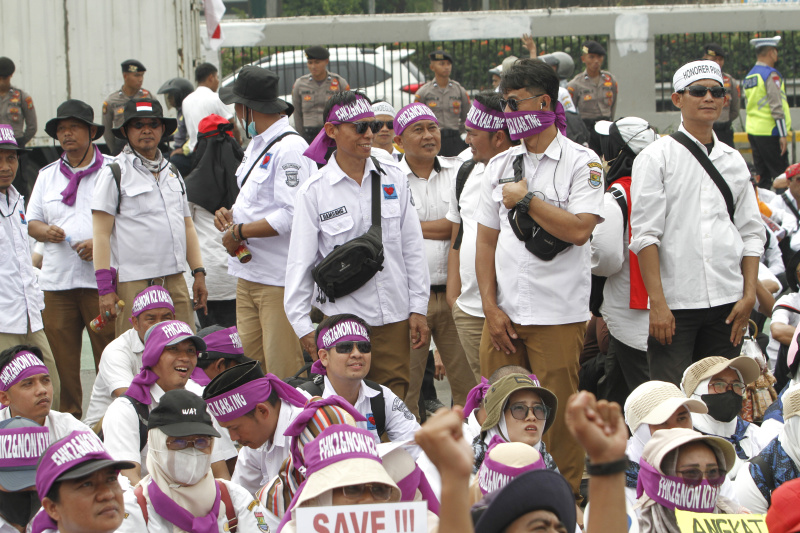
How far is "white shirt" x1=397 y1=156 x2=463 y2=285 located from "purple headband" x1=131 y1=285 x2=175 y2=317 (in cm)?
167

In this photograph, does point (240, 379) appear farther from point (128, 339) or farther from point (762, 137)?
point (762, 137)

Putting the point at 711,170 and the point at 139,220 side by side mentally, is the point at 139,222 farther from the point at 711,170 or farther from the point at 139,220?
the point at 711,170

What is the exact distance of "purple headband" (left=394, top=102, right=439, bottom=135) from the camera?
21.9 feet

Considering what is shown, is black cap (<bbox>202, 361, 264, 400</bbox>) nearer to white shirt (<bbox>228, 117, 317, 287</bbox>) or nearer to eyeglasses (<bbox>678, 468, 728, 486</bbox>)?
white shirt (<bbox>228, 117, 317, 287</bbox>)

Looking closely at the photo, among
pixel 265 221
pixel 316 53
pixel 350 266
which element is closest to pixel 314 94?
pixel 316 53

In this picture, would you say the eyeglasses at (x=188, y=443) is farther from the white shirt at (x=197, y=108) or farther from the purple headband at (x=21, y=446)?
the white shirt at (x=197, y=108)

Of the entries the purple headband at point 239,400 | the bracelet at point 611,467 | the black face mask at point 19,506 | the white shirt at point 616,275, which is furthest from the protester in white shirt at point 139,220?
the bracelet at point 611,467

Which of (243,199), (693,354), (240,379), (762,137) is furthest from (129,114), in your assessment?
(762,137)

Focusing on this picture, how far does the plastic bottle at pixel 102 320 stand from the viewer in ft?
21.2

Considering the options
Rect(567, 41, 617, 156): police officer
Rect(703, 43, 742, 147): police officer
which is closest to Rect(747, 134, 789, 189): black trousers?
Rect(703, 43, 742, 147): police officer

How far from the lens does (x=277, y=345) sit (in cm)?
A: 621

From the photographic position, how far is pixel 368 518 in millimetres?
2934

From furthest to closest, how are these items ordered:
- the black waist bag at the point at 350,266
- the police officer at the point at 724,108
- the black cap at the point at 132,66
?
the police officer at the point at 724,108 → the black cap at the point at 132,66 → the black waist bag at the point at 350,266

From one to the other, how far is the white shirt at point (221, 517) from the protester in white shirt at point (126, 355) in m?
1.56
